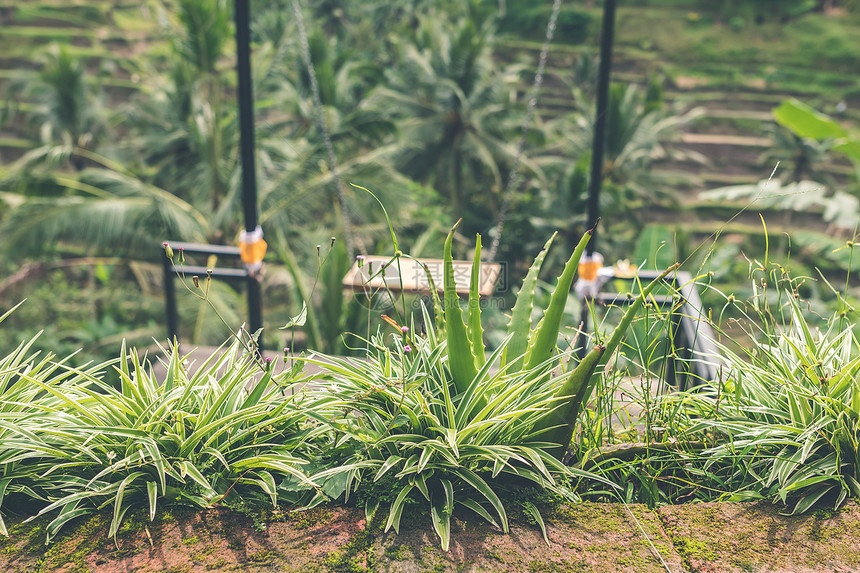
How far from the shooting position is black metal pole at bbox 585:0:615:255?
2709mm

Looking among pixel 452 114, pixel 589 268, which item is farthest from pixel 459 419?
pixel 452 114

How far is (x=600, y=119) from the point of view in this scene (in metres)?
2.69

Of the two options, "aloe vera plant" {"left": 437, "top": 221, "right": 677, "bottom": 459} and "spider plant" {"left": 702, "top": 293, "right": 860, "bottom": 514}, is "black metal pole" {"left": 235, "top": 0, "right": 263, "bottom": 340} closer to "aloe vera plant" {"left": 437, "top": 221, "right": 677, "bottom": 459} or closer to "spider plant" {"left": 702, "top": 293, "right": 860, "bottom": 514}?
"aloe vera plant" {"left": 437, "top": 221, "right": 677, "bottom": 459}

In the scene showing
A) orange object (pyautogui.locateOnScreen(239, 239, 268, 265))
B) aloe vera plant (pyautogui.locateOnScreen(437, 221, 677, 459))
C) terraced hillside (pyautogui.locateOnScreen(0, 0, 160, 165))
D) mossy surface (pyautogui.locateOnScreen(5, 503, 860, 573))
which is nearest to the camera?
mossy surface (pyautogui.locateOnScreen(5, 503, 860, 573))

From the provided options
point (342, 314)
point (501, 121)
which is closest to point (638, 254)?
Answer: point (342, 314)

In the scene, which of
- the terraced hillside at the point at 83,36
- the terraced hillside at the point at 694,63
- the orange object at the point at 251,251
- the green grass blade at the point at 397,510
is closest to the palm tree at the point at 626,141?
the terraced hillside at the point at 694,63

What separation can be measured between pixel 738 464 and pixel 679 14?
1115 inches

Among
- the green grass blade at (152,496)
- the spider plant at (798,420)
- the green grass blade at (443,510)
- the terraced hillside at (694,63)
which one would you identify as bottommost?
the green grass blade at (443,510)

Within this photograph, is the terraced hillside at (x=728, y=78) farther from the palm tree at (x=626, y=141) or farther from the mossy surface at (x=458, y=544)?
the mossy surface at (x=458, y=544)

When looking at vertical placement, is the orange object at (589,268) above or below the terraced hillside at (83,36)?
below

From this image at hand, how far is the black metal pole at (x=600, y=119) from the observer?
271 cm

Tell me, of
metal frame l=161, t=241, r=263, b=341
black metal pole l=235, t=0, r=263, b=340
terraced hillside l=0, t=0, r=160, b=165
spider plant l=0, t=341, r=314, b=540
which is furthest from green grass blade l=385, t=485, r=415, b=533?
terraced hillside l=0, t=0, r=160, b=165

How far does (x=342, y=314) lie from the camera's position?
20.4 feet

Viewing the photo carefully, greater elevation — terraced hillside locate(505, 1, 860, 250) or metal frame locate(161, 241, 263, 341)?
terraced hillside locate(505, 1, 860, 250)
